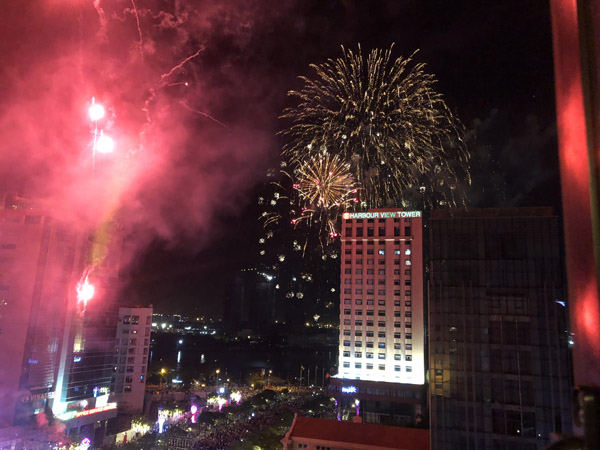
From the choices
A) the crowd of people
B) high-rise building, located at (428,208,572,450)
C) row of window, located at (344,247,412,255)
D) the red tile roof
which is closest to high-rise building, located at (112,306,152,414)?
the crowd of people

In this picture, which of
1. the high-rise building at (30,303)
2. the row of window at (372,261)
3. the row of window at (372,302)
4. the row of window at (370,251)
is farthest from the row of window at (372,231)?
the high-rise building at (30,303)

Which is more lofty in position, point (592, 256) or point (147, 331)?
point (592, 256)

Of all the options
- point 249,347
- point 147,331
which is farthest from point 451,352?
point 249,347

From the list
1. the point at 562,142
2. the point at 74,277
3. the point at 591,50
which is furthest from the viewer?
the point at 74,277

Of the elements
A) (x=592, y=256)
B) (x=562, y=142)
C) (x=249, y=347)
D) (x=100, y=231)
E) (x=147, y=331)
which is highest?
(x=100, y=231)

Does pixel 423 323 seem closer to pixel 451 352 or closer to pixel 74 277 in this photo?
pixel 451 352

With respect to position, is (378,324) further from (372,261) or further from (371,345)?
(372,261)

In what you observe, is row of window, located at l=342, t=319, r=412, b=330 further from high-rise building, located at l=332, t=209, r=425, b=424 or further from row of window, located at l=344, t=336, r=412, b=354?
row of window, located at l=344, t=336, r=412, b=354
